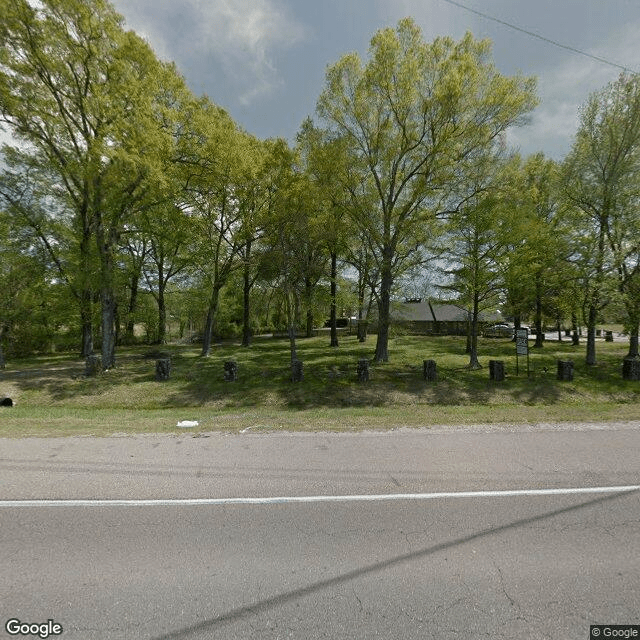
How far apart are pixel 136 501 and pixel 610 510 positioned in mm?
5616

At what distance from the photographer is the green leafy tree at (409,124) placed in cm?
1377

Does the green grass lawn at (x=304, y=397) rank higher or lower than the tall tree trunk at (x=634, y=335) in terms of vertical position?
lower

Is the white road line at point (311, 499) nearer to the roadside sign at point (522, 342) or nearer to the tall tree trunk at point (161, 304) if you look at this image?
the roadside sign at point (522, 342)

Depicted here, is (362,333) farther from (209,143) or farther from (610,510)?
(610,510)

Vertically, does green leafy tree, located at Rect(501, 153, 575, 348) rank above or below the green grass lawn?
above

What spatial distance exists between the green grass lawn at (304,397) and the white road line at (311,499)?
2.88 metres

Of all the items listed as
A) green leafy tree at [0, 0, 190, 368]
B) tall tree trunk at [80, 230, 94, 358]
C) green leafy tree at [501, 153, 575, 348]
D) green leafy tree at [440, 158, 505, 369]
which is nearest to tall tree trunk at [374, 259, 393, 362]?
green leafy tree at [440, 158, 505, 369]

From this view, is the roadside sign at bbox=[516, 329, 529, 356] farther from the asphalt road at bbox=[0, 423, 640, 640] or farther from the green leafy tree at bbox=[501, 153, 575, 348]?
the asphalt road at bbox=[0, 423, 640, 640]

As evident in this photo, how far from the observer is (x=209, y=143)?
15219 mm

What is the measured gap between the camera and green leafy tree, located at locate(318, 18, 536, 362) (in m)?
13.8

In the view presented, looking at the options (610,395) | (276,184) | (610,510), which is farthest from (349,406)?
(276,184)

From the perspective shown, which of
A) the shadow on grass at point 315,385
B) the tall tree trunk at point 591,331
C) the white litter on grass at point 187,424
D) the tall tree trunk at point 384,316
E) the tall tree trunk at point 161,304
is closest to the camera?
the white litter on grass at point 187,424

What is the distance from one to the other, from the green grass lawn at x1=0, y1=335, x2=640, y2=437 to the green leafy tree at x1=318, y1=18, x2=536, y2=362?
4425mm

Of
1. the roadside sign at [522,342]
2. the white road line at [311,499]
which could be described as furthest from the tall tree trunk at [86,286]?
the roadside sign at [522,342]
